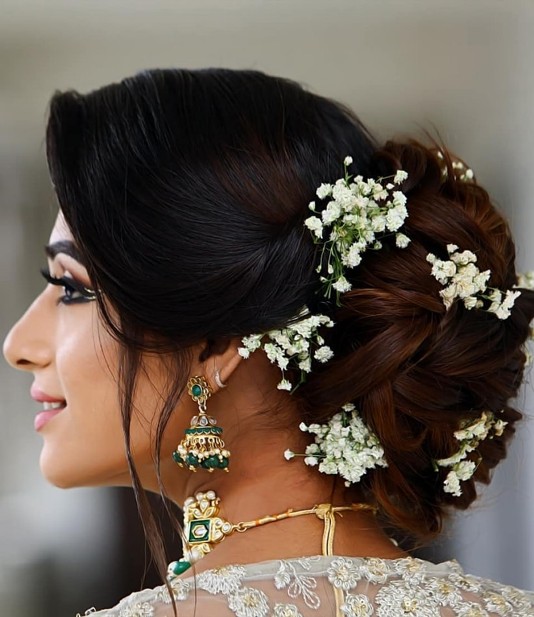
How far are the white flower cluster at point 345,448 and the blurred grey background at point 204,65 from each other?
2019 millimetres

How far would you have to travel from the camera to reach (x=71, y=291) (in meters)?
1.17

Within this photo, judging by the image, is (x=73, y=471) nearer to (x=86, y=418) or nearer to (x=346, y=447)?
(x=86, y=418)

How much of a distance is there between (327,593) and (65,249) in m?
0.54

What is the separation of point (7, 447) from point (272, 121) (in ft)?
8.45

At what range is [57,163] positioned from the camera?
3.72 feet

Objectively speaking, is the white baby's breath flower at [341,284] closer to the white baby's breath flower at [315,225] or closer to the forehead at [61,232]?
the white baby's breath flower at [315,225]

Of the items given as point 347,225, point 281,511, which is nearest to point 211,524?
point 281,511

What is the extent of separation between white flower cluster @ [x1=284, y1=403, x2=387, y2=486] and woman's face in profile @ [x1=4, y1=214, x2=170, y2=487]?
0.68 feet

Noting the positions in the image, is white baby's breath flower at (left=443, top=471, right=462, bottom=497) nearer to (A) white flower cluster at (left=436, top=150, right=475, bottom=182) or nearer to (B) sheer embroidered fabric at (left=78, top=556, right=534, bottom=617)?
(B) sheer embroidered fabric at (left=78, top=556, right=534, bottom=617)

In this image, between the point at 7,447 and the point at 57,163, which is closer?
the point at 57,163

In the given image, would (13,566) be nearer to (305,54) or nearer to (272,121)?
(305,54)

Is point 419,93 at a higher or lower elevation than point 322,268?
higher

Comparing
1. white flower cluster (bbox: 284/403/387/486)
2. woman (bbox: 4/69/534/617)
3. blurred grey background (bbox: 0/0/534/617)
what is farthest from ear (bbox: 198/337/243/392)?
blurred grey background (bbox: 0/0/534/617)

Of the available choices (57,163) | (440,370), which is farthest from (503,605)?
(57,163)
